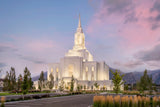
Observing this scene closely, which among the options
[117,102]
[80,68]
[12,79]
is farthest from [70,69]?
[117,102]

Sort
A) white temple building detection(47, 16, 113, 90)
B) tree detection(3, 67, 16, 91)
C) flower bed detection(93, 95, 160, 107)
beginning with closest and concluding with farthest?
1. flower bed detection(93, 95, 160, 107)
2. tree detection(3, 67, 16, 91)
3. white temple building detection(47, 16, 113, 90)

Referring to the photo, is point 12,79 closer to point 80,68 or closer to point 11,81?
point 11,81

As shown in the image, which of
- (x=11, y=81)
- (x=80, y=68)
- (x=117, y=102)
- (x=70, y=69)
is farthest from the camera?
(x=70, y=69)

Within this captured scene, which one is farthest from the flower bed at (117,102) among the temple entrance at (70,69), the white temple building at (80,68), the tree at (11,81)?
the temple entrance at (70,69)

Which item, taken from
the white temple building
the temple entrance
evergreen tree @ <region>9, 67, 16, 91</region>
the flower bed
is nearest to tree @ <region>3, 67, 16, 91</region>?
evergreen tree @ <region>9, 67, 16, 91</region>

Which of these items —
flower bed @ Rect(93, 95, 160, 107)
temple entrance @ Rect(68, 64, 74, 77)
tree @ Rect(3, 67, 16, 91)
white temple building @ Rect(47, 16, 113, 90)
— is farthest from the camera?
temple entrance @ Rect(68, 64, 74, 77)

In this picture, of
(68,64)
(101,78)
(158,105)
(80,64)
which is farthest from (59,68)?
(158,105)

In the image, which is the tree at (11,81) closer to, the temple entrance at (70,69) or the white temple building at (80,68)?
the white temple building at (80,68)

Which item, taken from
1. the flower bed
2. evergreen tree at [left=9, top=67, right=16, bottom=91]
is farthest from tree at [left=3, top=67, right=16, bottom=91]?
the flower bed

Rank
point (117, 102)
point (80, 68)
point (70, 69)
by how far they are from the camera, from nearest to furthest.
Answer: point (117, 102), point (80, 68), point (70, 69)

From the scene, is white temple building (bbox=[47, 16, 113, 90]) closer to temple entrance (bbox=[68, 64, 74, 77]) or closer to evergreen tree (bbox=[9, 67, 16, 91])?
temple entrance (bbox=[68, 64, 74, 77])

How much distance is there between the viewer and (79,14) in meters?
101

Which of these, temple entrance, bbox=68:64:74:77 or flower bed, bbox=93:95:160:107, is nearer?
flower bed, bbox=93:95:160:107

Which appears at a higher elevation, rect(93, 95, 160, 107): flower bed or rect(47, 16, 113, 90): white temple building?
rect(47, 16, 113, 90): white temple building
